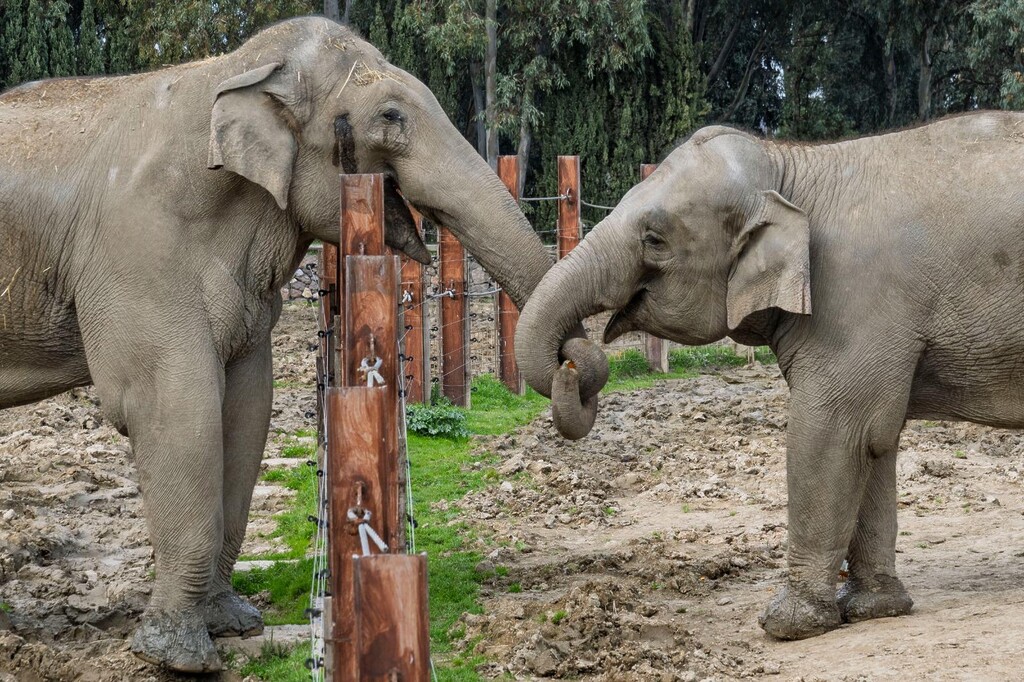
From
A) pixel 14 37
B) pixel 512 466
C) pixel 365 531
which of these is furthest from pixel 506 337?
pixel 14 37

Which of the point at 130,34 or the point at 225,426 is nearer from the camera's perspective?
the point at 225,426

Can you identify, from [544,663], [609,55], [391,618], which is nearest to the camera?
[391,618]

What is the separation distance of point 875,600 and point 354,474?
3.26 meters

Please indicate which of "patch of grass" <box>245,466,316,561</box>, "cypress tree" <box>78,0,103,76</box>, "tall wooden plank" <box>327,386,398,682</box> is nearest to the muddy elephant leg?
"patch of grass" <box>245,466,316,561</box>

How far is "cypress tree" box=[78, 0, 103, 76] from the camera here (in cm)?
2470

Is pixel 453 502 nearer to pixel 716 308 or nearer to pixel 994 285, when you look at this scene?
pixel 716 308

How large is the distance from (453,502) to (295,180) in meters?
3.44

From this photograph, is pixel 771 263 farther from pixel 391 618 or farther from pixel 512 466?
pixel 512 466

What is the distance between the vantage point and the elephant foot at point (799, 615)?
20.0 feet

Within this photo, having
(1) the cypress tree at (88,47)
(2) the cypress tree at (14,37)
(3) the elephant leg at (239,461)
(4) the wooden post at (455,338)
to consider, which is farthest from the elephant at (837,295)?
(1) the cypress tree at (88,47)

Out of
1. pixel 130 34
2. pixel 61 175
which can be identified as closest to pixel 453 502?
pixel 61 175

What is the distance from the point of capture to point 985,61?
2675cm

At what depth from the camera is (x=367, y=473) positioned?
3789 mm

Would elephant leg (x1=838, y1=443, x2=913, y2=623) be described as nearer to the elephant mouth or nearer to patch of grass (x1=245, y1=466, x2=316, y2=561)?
the elephant mouth
